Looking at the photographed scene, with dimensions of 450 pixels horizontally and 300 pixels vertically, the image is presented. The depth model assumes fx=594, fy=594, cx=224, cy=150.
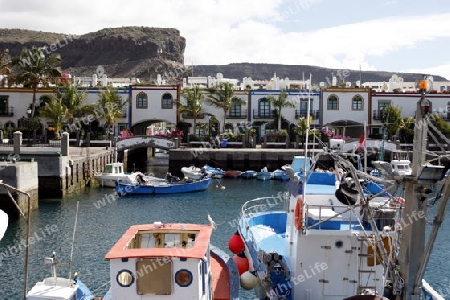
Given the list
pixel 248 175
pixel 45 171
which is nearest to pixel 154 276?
pixel 45 171

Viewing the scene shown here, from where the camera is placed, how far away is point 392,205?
1725 centimetres

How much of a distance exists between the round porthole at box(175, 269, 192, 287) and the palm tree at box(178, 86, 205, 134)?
52926 mm

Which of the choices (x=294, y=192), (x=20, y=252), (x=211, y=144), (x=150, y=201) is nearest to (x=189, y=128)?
(x=211, y=144)

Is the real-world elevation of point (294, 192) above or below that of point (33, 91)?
below

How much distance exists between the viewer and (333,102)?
228 ft

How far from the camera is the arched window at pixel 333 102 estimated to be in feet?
227

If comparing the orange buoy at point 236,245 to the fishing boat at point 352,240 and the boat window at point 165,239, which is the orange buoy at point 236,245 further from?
the boat window at point 165,239

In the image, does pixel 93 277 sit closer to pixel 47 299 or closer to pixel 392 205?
pixel 47 299

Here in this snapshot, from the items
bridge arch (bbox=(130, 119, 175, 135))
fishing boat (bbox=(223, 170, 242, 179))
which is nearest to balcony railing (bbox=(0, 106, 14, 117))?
bridge arch (bbox=(130, 119, 175, 135))

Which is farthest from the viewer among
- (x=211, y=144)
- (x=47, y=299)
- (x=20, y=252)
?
(x=211, y=144)

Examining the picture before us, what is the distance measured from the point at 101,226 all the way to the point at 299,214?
18.3 metres

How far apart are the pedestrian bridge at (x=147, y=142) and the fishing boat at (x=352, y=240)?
40.6m

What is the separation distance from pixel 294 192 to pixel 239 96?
50.9m

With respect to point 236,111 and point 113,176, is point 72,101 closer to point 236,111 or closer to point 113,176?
point 113,176
